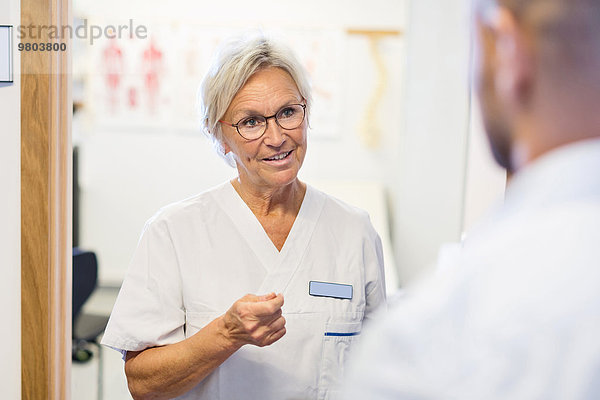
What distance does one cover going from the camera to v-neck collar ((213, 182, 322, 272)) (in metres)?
1.33

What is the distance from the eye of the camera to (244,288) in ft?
4.28

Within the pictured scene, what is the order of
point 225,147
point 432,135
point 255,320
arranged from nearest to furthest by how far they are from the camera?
point 255,320 → point 225,147 → point 432,135

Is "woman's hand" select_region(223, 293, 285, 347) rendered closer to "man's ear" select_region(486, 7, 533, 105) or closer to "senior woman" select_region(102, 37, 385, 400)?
"senior woman" select_region(102, 37, 385, 400)

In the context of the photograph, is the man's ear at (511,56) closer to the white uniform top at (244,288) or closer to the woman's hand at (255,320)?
the woman's hand at (255,320)

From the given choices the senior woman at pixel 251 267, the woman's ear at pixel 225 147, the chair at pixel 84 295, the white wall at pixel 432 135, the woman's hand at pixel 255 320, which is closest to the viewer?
the woman's hand at pixel 255 320

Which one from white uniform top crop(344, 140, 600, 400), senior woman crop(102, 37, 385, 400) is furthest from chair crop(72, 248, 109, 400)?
white uniform top crop(344, 140, 600, 400)

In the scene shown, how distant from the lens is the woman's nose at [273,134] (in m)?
1.28

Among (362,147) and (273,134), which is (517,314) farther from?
(362,147)

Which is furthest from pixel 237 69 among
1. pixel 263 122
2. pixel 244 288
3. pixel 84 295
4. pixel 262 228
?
pixel 84 295

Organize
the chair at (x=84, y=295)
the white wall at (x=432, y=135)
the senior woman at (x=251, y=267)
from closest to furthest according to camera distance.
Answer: the senior woman at (x=251, y=267), the chair at (x=84, y=295), the white wall at (x=432, y=135)

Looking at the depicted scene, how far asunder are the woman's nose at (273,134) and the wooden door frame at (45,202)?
1.39 feet

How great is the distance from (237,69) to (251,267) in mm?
411
